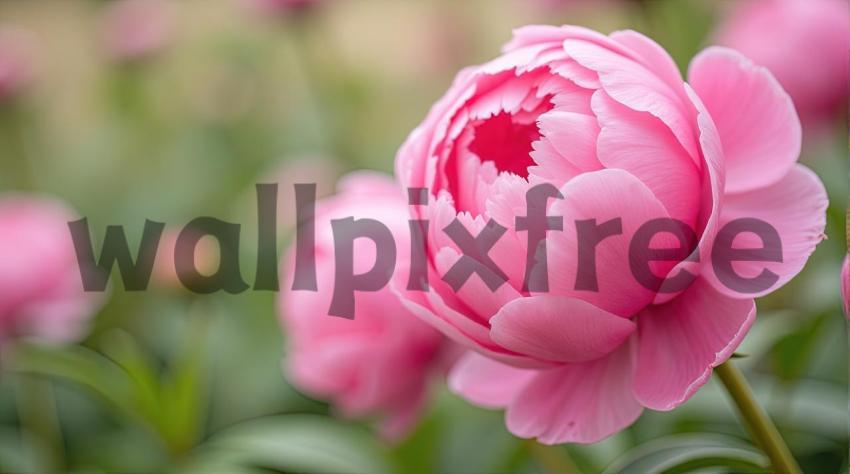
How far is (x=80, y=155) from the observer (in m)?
1.40

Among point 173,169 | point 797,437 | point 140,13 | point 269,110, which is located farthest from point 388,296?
point 140,13

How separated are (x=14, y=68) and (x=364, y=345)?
101 cm

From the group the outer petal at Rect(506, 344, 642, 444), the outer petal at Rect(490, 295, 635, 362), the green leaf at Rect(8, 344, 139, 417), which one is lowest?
the green leaf at Rect(8, 344, 139, 417)

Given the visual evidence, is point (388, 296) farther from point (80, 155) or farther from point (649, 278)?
point (80, 155)

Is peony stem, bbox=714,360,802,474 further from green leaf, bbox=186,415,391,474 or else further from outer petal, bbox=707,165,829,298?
green leaf, bbox=186,415,391,474

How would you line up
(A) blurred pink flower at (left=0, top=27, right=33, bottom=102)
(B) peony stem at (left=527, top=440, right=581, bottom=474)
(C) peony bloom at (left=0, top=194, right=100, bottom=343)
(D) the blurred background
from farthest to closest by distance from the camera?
(A) blurred pink flower at (left=0, top=27, right=33, bottom=102), (C) peony bloom at (left=0, top=194, right=100, bottom=343), (D) the blurred background, (B) peony stem at (left=527, top=440, right=581, bottom=474)

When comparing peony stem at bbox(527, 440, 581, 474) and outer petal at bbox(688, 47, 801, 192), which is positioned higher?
outer petal at bbox(688, 47, 801, 192)

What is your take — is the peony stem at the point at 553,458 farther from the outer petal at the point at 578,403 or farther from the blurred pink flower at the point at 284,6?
the blurred pink flower at the point at 284,6

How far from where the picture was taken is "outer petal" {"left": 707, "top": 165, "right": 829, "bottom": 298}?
0.30m

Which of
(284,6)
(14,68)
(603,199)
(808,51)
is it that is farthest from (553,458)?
(14,68)

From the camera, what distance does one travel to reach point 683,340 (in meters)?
0.31

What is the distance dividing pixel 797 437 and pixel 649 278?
0.90ft

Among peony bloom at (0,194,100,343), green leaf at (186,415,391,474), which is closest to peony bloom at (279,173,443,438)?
green leaf at (186,415,391,474)

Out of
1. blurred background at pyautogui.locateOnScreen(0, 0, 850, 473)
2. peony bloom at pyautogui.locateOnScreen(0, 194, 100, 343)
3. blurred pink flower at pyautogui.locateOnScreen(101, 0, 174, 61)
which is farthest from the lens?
blurred pink flower at pyautogui.locateOnScreen(101, 0, 174, 61)
